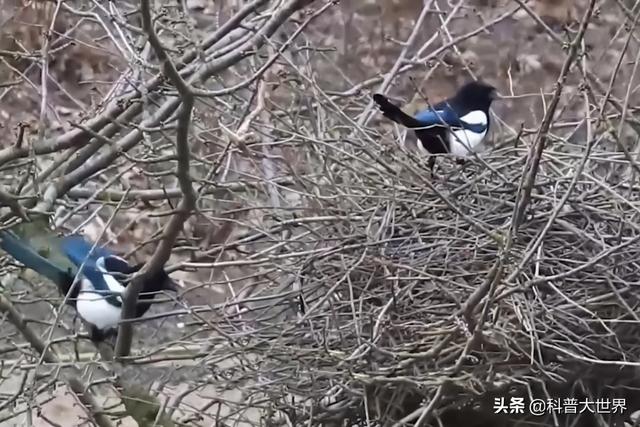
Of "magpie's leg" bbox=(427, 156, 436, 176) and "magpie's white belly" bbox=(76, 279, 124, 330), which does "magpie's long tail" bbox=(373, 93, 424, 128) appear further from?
"magpie's white belly" bbox=(76, 279, 124, 330)

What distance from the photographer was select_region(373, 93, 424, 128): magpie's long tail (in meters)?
1.47

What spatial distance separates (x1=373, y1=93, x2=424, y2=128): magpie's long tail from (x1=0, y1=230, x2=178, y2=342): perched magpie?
373mm

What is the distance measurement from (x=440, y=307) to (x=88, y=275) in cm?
55

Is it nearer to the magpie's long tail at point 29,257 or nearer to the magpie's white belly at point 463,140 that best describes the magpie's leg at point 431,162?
the magpie's white belly at point 463,140

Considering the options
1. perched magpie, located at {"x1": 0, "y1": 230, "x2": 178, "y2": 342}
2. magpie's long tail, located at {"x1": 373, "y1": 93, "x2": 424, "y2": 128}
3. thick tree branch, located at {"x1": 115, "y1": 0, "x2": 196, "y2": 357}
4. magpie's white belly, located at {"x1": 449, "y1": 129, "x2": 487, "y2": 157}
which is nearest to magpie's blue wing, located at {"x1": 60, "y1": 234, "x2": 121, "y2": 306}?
perched magpie, located at {"x1": 0, "y1": 230, "x2": 178, "y2": 342}

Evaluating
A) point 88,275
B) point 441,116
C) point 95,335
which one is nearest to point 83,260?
point 88,275

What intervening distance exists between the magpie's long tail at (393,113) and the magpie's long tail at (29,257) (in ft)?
1.64

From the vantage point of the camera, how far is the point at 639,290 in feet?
4.23

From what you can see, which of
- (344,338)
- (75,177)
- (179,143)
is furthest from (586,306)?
(75,177)

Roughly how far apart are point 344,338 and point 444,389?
0.17 m

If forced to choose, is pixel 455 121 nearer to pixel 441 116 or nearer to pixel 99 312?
pixel 441 116

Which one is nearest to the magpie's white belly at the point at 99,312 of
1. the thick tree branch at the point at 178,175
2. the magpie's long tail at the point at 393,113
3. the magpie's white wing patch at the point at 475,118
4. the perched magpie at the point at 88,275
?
the perched magpie at the point at 88,275

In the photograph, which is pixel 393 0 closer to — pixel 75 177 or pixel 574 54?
pixel 75 177

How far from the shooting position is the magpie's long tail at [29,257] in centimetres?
146
